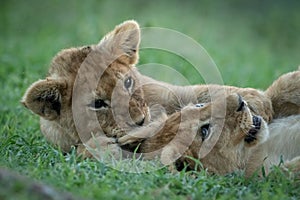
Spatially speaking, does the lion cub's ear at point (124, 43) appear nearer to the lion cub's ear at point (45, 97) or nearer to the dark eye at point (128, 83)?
the dark eye at point (128, 83)

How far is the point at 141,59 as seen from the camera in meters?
8.06

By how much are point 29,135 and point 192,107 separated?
157 cm

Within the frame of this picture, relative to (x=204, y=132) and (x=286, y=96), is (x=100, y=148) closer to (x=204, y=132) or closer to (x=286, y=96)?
(x=204, y=132)

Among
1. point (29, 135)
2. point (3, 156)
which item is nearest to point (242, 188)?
point (3, 156)

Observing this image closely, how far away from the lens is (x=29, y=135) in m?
5.67

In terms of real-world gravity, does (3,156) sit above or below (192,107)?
below

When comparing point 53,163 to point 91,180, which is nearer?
point 91,180

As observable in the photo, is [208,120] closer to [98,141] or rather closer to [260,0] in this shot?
[98,141]

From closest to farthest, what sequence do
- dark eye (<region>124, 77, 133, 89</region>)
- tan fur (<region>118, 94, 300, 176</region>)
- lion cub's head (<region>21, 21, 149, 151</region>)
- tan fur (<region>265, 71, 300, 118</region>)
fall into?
1. tan fur (<region>118, 94, 300, 176</region>)
2. lion cub's head (<region>21, 21, 149, 151</region>)
3. dark eye (<region>124, 77, 133, 89</region>)
4. tan fur (<region>265, 71, 300, 118</region>)

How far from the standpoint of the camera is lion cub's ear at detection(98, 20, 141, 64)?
5.27m

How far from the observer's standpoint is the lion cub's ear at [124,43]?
207 inches

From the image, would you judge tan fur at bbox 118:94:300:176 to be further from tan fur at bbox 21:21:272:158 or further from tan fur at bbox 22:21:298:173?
tan fur at bbox 21:21:272:158

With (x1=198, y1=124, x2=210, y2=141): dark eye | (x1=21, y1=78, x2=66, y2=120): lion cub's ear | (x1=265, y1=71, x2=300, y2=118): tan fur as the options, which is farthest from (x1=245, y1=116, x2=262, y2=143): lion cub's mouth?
(x1=21, y1=78, x2=66, y2=120): lion cub's ear

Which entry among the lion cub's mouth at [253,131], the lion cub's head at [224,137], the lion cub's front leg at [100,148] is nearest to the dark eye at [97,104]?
the lion cub's front leg at [100,148]
